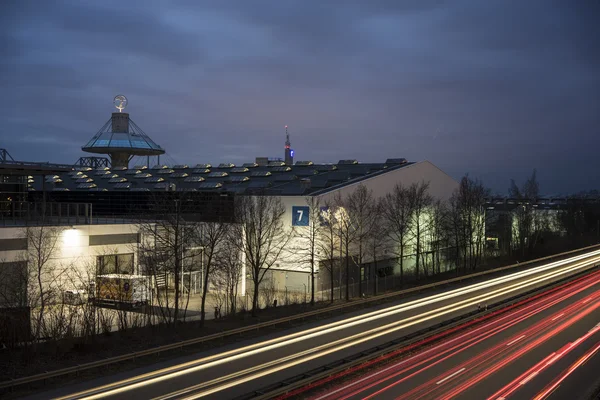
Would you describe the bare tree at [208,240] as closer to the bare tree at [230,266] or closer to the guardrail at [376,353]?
the bare tree at [230,266]

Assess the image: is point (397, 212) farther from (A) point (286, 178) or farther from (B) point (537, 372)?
(B) point (537, 372)

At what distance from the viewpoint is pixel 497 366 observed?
15812 millimetres

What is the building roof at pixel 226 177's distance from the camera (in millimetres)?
50812

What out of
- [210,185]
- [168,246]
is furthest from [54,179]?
[168,246]

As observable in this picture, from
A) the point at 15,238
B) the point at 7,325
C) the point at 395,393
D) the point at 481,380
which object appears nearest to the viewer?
the point at 395,393

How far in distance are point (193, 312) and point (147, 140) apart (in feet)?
201

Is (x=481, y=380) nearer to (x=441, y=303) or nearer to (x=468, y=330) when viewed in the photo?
(x=468, y=330)

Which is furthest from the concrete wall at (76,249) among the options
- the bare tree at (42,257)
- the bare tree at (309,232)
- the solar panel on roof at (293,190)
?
the solar panel on roof at (293,190)

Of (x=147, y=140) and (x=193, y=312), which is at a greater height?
(x=147, y=140)

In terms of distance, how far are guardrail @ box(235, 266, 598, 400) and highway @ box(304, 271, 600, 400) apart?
1.18ft

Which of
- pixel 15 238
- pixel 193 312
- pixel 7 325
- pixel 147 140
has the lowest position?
pixel 193 312

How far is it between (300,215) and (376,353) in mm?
27379

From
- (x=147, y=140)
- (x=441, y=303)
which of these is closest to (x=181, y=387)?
(x=441, y=303)

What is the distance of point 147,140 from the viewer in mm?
87812
